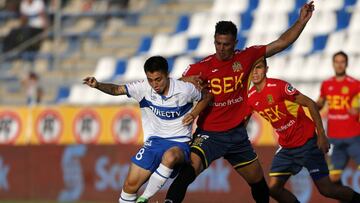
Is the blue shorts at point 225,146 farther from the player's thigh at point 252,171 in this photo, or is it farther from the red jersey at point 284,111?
the red jersey at point 284,111

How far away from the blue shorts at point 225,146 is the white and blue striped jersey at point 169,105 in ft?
0.64

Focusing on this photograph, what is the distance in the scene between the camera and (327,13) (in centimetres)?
2080

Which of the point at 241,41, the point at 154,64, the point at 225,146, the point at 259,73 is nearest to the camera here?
the point at 154,64

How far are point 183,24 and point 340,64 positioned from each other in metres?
7.99

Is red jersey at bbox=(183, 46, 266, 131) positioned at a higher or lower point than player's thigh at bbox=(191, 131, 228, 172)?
higher

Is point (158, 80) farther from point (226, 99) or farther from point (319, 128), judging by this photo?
point (319, 128)

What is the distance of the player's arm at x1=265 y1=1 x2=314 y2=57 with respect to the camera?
11594mm

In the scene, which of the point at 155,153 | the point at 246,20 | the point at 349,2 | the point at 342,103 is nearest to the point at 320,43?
the point at 349,2

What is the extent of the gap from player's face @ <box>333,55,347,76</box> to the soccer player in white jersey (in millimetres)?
4069

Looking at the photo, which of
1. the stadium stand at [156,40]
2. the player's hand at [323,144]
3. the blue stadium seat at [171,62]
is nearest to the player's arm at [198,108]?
Answer: the player's hand at [323,144]

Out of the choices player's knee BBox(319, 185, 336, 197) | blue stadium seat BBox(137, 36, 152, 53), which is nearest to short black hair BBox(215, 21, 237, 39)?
player's knee BBox(319, 185, 336, 197)

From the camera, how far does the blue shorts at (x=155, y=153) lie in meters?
11.8

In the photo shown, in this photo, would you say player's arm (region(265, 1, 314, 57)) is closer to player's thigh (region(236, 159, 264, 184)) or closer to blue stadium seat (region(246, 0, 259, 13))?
player's thigh (region(236, 159, 264, 184))

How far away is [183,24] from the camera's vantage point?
2308cm
